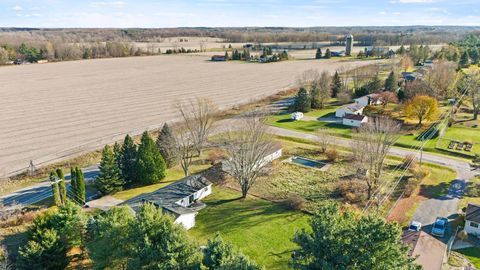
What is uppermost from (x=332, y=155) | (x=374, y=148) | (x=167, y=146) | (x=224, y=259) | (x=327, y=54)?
(x=327, y=54)

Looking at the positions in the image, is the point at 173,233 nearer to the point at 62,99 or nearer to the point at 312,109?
the point at 312,109

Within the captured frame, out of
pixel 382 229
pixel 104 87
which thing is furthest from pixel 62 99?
pixel 382 229

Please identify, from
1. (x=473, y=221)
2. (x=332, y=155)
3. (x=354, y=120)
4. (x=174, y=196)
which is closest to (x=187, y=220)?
(x=174, y=196)

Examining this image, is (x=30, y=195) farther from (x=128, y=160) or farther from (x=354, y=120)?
(x=354, y=120)

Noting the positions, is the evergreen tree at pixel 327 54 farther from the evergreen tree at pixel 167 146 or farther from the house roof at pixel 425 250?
the house roof at pixel 425 250

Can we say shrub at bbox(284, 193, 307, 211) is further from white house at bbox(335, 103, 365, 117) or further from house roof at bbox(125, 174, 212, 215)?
white house at bbox(335, 103, 365, 117)
